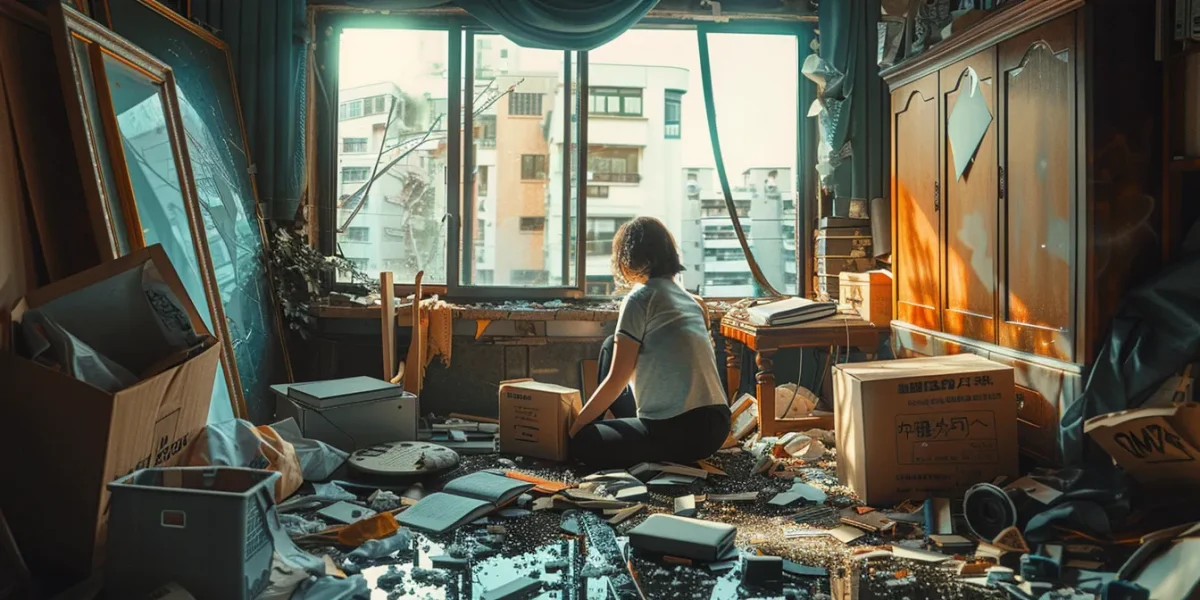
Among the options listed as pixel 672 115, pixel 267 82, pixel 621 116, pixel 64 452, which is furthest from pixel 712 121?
pixel 64 452

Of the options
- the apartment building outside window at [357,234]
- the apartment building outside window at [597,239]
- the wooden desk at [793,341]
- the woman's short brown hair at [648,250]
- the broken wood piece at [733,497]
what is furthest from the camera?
the apartment building outside window at [597,239]

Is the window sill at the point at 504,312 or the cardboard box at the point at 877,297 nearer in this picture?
the cardboard box at the point at 877,297

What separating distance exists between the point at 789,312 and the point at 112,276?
8.65ft

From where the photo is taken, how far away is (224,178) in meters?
4.01

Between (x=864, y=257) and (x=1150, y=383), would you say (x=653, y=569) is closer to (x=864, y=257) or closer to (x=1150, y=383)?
(x=1150, y=383)

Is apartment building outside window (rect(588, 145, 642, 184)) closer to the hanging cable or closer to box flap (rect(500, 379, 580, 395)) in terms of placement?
the hanging cable

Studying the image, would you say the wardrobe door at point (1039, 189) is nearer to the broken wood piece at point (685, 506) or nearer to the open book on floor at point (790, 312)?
the open book on floor at point (790, 312)

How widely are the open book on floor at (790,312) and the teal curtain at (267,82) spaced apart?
7.77ft

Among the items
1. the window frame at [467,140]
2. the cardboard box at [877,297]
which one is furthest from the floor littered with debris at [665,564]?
the window frame at [467,140]

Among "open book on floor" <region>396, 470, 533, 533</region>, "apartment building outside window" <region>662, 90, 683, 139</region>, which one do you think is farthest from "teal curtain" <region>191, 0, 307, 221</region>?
"open book on floor" <region>396, 470, 533, 533</region>

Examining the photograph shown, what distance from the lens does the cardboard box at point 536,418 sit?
136 inches

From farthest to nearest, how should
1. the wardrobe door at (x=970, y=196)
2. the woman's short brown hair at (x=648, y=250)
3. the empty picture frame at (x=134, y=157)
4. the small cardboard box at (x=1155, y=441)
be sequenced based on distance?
1. the woman's short brown hair at (x=648, y=250)
2. the wardrobe door at (x=970, y=196)
3. the empty picture frame at (x=134, y=157)
4. the small cardboard box at (x=1155, y=441)

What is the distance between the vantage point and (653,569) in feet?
7.55

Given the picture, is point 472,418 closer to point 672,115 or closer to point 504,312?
point 504,312
